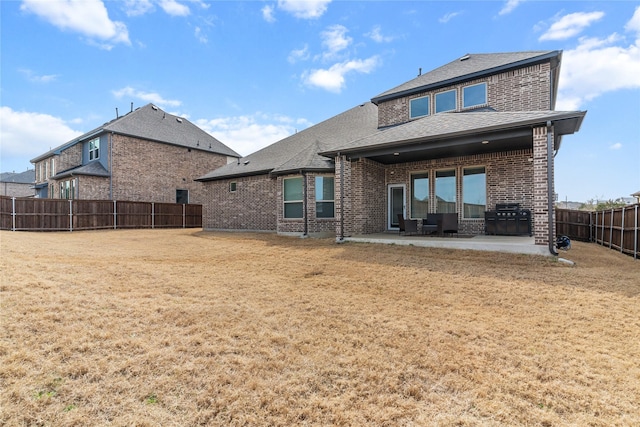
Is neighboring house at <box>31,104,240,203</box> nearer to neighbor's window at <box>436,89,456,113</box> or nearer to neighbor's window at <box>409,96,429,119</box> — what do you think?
neighbor's window at <box>409,96,429,119</box>

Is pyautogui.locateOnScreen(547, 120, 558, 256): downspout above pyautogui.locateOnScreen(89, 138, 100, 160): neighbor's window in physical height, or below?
below

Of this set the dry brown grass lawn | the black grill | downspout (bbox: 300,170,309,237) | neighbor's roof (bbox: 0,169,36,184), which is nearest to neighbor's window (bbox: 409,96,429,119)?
the black grill

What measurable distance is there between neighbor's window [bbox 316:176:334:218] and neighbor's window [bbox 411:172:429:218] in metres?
3.26

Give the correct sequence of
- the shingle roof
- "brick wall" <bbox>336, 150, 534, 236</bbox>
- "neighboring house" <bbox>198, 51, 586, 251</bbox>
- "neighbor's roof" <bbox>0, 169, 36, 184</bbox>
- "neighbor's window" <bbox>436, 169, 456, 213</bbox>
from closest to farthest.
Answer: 1. "neighboring house" <bbox>198, 51, 586, 251</bbox>
2. "brick wall" <bbox>336, 150, 534, 236</bbox>
3. "neighbor's window" <bbox>436, 169, 456, 213</bbox>
4. the shingle roof
5. "neighbor's roof" <bbox>0, 169, 36, 184</bbox>

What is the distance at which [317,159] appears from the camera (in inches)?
492

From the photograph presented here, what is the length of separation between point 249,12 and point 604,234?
15.7 metres

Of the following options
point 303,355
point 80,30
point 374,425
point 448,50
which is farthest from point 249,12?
point 374,425

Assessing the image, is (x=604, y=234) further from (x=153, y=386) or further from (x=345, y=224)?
(x=153, y=386)

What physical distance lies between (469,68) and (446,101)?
1.57 m

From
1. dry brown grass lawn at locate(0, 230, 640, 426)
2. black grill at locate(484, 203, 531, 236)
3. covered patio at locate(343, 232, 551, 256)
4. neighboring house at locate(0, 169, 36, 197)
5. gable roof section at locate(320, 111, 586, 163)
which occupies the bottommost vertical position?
dry brown grass lawn at locate(0, 230, 640, 426)

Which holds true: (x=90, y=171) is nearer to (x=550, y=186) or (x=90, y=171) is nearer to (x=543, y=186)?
(x=543, y=186)

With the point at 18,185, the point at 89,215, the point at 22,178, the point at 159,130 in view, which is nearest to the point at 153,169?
the point at 159,130

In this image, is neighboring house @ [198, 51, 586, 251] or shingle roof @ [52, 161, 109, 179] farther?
shingle roof @ [52, 161, 109, 179]

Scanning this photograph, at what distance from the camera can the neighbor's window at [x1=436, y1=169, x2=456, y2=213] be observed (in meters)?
11.3
